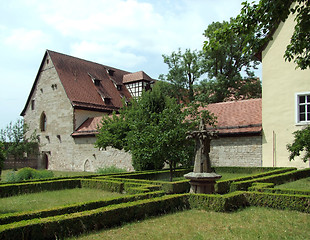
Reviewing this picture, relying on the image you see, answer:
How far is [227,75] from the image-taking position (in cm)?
2992

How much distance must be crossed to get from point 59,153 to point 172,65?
1445 cm

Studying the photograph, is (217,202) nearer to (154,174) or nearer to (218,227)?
(218,227)

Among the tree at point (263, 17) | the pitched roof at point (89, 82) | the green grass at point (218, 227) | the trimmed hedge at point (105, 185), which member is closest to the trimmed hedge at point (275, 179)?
the green grass at point (218, 227)

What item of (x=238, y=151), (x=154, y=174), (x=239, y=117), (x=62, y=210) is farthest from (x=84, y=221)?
(x=239, y=117)

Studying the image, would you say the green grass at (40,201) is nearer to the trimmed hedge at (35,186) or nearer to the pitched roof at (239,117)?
the trimmed hedge at (35,186)

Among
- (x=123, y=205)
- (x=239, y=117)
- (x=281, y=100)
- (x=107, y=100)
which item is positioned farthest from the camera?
(x=107, y=100)

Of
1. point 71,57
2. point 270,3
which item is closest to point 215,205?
point 270,3

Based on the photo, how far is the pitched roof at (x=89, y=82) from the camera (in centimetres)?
2980

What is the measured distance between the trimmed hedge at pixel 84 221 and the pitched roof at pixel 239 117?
12419 millimetres

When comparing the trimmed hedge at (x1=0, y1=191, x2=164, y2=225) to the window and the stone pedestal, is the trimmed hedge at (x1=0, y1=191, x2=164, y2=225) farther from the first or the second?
the window

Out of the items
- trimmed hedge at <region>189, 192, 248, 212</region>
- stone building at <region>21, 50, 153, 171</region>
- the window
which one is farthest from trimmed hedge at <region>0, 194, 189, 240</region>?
stone building at <region>21, 50, 153, 171</region>

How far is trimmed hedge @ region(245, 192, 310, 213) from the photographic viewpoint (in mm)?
8070

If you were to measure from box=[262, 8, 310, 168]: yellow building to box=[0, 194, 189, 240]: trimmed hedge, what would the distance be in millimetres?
11819

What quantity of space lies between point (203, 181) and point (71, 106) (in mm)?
21555
